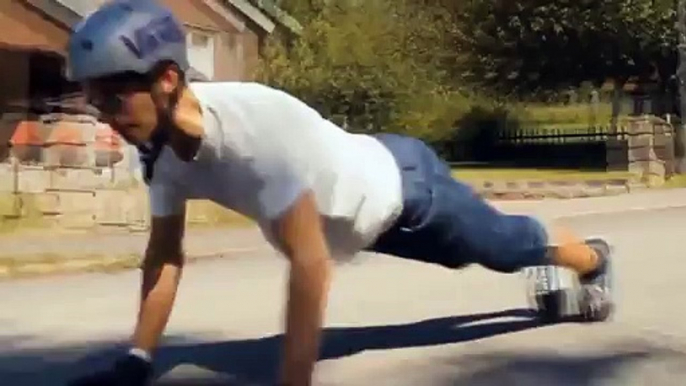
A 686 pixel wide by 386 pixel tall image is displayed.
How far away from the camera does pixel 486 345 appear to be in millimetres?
6367

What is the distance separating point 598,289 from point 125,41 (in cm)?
302

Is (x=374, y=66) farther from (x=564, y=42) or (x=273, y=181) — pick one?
(x=273, y=181)

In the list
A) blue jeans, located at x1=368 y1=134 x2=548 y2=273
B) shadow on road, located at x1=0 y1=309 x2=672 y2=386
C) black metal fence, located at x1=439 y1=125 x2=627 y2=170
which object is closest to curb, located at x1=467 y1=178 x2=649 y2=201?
shadow on road, located at x1=0 y1=309 x2=672 y2=386

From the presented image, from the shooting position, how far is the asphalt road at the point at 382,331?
229 inches

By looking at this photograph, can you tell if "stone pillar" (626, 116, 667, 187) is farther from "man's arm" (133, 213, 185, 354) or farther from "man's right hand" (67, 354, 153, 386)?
"man's right hand" (67, 354, 153, 386)

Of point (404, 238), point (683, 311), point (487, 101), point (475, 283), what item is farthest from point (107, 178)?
point (487, 101)

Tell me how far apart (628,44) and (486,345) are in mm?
28558

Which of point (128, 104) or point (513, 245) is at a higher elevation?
point (128, 104)

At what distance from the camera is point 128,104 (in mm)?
4324

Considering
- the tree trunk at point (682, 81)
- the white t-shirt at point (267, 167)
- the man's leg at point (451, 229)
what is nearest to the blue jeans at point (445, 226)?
the man's leg at point (451, 229)

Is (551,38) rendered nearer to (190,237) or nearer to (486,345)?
(190,237)

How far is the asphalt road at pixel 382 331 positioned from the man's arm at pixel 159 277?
Answer: 1.27 ft

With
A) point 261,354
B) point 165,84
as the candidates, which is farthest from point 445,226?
point 165,84

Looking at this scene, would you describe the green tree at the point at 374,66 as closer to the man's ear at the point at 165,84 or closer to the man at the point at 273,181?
the man at the point at 273,181
